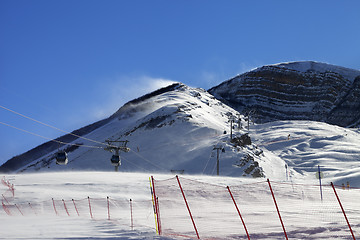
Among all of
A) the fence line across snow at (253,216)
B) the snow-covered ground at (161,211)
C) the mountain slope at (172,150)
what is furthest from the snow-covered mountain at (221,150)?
the fence line across snow at (253,216)

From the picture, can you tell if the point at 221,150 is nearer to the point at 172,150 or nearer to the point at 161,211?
the point at 172,150

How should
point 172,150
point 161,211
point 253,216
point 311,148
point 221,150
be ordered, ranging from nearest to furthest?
point 253,216 < point 161,211 < point 221,150 < point 172,150 < point 311,148

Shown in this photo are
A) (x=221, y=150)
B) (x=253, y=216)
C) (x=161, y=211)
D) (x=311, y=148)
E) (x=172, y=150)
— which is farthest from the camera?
(x=311, y=148)

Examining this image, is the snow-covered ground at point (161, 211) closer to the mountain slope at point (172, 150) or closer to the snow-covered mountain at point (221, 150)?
the snow-covered mountain at point (221, 150)

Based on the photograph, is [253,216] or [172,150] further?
[172,150]

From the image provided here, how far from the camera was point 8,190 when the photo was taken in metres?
35.8

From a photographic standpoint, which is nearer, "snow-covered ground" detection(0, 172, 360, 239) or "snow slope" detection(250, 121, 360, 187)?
"snow-covered ground" detection(0, 172, 360, 239)

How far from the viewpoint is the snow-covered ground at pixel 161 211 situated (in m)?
15.8

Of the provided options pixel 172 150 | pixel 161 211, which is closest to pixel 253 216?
pixel 161 211

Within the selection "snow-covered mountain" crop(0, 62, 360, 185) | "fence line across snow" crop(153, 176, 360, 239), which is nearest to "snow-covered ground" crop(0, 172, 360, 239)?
"fence line across snow" crop(153, 176, 360, 239)

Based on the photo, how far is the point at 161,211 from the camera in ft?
91.5

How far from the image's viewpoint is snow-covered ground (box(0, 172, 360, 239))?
51.9 feet

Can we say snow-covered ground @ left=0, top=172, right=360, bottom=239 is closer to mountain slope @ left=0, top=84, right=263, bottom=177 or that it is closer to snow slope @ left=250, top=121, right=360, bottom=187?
mountain slope @ left=0, top=84, right=263, bottom=177

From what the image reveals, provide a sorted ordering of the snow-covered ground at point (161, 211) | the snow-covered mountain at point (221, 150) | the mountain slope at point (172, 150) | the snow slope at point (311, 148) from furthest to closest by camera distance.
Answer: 1. the snow slope at point (311, 148)
2. the snow-covered mountain at point (221, 150)
3. the mountain slope at point (172, 150)
4. the snow-covered ground at point (161, 211)
